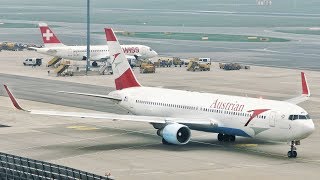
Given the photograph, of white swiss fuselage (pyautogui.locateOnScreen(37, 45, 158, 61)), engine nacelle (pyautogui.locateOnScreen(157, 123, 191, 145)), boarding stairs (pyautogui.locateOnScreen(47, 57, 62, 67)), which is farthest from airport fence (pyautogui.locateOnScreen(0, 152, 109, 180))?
boarding stairs (pyautogui.locateOnScreen(47, 57, 62, 67))

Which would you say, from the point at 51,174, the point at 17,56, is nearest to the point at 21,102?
the point at 51,174

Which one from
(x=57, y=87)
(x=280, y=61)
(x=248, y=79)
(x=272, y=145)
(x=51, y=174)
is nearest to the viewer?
(x=51, y=174)

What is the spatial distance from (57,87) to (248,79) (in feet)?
101

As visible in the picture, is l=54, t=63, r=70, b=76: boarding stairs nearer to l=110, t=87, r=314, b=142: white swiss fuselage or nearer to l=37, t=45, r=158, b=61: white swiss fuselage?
l=37, t=45, r=158, b=61: white swiss fuselage

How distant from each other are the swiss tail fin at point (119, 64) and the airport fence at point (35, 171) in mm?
34126

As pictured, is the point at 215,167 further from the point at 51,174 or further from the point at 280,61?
the point at 280,61

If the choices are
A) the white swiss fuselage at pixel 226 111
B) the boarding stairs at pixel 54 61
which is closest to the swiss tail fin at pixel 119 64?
the white swiss fuselage at pixel 226 111

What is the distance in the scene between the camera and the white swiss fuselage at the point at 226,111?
71125mm

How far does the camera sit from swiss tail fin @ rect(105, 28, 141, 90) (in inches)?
3364

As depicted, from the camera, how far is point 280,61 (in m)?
174

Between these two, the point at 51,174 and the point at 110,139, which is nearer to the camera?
the point at 51,174

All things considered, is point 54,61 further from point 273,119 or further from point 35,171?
point 35,171

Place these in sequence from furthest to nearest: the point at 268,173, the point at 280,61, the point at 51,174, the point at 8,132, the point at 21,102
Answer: the point at 280,61 < the point at 21,102 < the point at 8,132 < the point at 268,173 < the point at 51,174

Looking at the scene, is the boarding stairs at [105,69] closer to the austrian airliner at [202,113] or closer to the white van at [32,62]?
the white van at [32,62]
